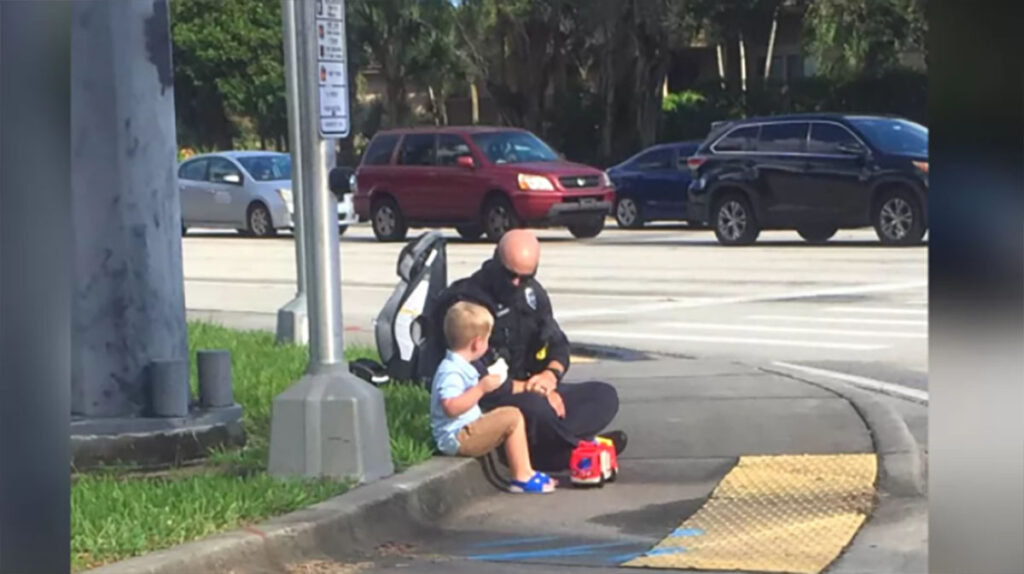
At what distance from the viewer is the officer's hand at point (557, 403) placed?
7805 mm

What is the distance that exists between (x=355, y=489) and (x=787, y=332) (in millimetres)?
6909

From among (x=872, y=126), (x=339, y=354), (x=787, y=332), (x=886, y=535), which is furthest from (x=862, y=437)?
(x=872, y=126)

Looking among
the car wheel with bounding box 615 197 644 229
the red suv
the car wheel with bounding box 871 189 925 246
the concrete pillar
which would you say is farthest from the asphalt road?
the concrete pillar

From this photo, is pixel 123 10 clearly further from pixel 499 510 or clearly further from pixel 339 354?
pixel 499 510

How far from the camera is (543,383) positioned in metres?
7.84

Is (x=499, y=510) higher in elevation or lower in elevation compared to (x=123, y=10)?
lower

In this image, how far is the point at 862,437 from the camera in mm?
8562

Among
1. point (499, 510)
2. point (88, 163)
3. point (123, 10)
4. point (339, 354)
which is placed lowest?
point (499, 510)

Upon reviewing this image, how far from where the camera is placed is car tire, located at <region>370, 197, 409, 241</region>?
88.1ft

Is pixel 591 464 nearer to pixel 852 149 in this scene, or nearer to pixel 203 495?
pixel 203 495

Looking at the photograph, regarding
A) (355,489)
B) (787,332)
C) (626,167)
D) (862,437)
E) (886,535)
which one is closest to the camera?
(886,535)

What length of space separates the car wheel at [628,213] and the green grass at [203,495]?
62.7 ft

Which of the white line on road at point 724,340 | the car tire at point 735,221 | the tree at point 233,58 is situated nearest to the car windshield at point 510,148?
the car tire at point 735,221

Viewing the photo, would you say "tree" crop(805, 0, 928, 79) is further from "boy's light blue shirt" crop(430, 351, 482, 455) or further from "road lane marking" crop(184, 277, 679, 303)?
"boy's light blue shirt" crop(430, 351, 482, 455)
